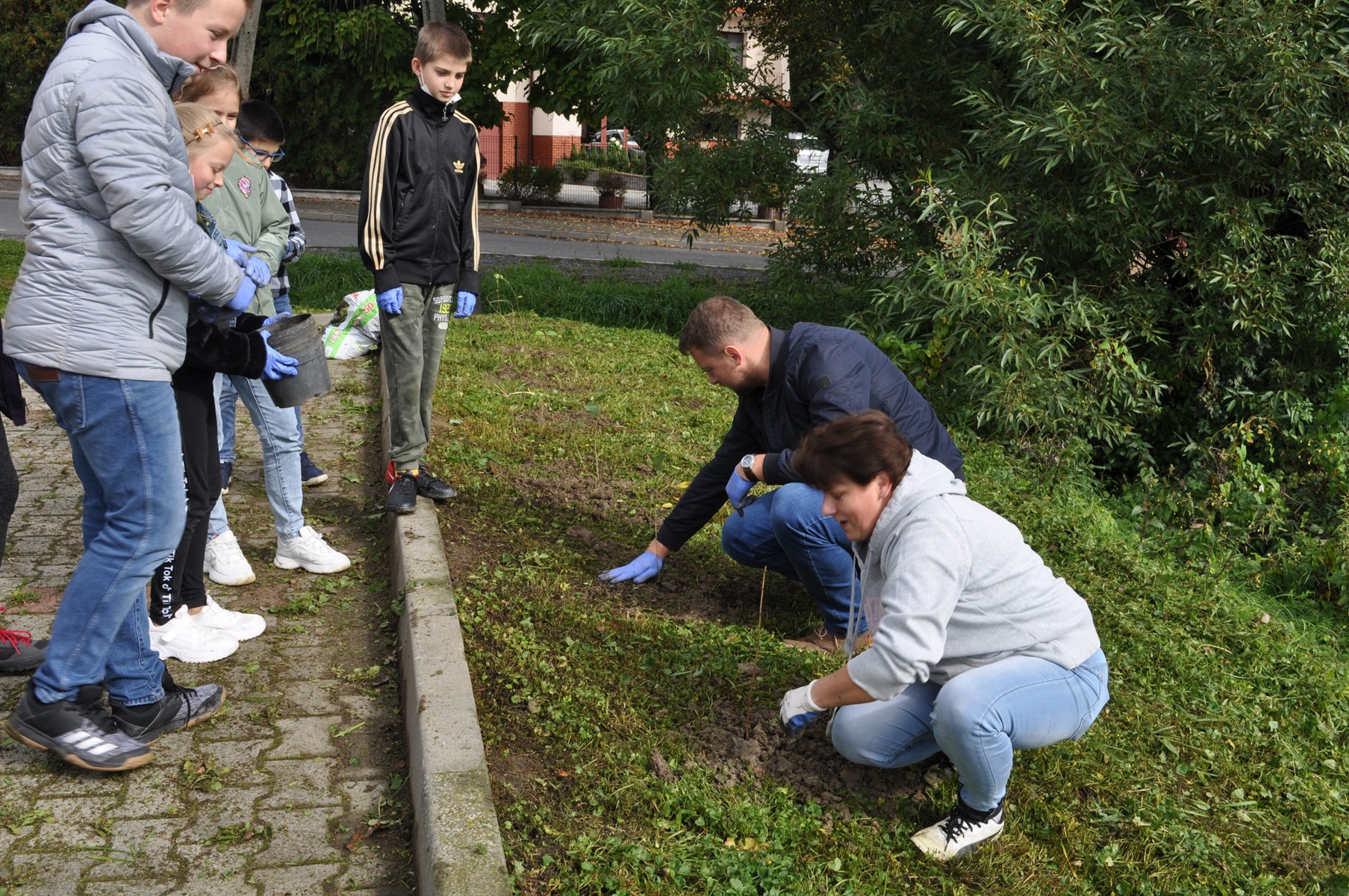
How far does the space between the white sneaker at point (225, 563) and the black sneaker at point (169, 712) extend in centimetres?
87

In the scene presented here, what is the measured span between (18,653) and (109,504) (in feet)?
3.44

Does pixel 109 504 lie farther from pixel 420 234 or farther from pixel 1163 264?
pixel 1163 264

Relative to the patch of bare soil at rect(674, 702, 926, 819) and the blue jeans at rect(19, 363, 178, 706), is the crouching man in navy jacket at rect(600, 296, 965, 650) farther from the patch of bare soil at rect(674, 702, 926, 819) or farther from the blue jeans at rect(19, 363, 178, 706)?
the blue jeans at rect(19, 363, 178, 706)

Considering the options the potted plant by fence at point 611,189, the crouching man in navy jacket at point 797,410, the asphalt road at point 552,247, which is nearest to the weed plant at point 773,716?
the crouching man in navy jacket at point 797,410

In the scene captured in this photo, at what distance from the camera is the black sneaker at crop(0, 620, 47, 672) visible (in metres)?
3.68

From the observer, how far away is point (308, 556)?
15.1 ft

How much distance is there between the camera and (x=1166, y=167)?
7113mm

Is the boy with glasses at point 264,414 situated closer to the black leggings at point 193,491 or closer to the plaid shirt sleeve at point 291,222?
the plaid shirt sleeve at point 291,222

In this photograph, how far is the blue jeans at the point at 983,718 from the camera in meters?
2.86

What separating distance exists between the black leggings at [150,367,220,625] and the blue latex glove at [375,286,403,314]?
1.28 meters

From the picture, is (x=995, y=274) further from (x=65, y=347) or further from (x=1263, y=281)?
(x=65, y=347)

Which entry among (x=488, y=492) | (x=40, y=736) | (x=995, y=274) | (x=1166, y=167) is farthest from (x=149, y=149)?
(x=1166, y=167)

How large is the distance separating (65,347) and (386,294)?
6.81ft

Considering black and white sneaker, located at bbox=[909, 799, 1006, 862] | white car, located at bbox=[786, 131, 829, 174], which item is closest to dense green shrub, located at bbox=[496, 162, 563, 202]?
white car, located at bbox=[786, 131, 829, 174]
